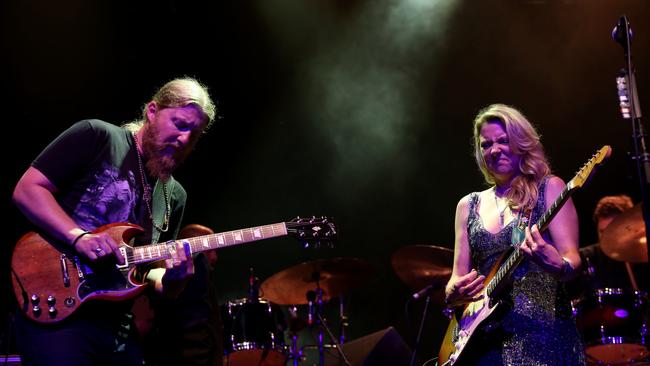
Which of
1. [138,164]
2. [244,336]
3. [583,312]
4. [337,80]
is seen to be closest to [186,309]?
[138,164]

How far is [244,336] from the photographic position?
20.7 ft

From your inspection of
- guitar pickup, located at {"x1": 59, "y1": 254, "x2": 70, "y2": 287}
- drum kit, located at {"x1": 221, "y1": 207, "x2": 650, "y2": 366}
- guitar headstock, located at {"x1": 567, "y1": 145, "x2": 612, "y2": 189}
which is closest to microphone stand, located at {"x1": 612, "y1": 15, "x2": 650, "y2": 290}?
guitar headstock, located at {"x1": 567, "y1": 145, "x2": 612, "y2": 189}

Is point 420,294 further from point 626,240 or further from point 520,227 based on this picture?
point 520,227

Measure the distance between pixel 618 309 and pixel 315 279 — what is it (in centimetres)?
290

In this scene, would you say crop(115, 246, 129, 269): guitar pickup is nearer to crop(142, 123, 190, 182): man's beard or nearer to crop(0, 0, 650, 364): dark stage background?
crop(142, 123, 190, 182): man's beard

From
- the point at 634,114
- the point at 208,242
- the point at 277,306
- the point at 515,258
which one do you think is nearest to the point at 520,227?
the point at 515,258

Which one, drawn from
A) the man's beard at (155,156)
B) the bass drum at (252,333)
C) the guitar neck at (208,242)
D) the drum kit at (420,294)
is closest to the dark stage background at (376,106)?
the drum kit at (420,294)

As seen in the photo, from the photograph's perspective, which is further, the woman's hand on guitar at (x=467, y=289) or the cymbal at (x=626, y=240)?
the cymbal at (x=626, y=240)

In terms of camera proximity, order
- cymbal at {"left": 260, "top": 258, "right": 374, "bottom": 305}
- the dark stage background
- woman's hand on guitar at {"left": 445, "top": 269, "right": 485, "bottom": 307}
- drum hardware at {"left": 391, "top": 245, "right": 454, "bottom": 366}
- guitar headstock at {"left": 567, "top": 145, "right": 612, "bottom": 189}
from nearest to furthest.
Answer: guitar headstock at {"left": 567, "top": 145, "right": 612, "bottom": 189} < woman's hand on guitar at {"left": 445, "top": 269, "right": 485, "bottom": 307} < drum hardware at {"left": 391, "top": 245, "right": 454, "bottom": 366} < cymbal at {"left": 260, "top": 258, "right": 374, "bottom": 305} < the dark stage background

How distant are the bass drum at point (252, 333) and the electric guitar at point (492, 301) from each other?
3170 millimetres

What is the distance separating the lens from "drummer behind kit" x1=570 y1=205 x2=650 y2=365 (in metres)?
6.11

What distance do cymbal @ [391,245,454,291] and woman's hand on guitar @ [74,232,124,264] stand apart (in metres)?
3.34

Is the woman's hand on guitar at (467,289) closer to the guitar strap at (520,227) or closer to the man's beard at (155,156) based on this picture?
the guitar strap at (520,227)

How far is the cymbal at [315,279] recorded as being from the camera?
650 centimetres
